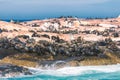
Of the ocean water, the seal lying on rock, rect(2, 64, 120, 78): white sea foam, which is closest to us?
the seal lying on rock

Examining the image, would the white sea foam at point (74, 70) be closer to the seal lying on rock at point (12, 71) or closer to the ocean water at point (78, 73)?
the ocean water at point (78, 73)

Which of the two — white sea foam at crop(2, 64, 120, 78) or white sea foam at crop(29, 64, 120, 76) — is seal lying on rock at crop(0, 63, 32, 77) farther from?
white sea foam at crop(29, 64, 120, 76)

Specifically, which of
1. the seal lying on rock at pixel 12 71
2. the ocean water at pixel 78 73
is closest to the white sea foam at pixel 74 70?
the ocean water at pixel 78 73

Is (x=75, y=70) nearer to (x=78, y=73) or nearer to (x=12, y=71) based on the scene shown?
(x=78, y=73)

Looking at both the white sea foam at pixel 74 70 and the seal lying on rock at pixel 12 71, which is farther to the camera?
the white sea foam at pixel 74 70

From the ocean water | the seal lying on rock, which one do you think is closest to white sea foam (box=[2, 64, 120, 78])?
the ocean water

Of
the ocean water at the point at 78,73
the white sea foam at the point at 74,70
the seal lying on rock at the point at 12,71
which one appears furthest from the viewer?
the white sea foam at the point at 74,70
